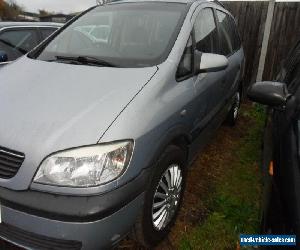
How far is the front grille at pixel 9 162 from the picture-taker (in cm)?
207

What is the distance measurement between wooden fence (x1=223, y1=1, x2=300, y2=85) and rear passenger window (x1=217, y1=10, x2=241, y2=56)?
6.40 feet

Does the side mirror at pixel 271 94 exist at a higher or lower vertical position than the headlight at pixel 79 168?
higher

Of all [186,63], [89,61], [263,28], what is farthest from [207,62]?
[263,28]

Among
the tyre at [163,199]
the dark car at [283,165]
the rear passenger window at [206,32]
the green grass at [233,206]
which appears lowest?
the green grass at [233,206]

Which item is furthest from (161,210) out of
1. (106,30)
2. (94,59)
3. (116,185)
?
(106,30)

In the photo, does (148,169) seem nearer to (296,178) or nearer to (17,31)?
(296,178)

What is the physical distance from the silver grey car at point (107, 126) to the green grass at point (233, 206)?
32 centimetres

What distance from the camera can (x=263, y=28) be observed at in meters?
7.02

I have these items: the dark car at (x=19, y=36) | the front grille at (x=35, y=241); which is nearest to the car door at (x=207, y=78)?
the front grille at (x=35, y=241)

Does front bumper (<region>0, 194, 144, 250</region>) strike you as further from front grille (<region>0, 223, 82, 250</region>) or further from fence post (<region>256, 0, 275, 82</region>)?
fence post (<region>256, 0, 275, 82</region>)

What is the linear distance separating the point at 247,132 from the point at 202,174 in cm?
194

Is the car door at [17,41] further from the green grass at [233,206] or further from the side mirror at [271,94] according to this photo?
the side mirror at [271,94]

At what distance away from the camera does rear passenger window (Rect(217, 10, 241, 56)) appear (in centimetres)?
433

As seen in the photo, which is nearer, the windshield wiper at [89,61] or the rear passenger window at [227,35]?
the windshield wiper at [89,61]
